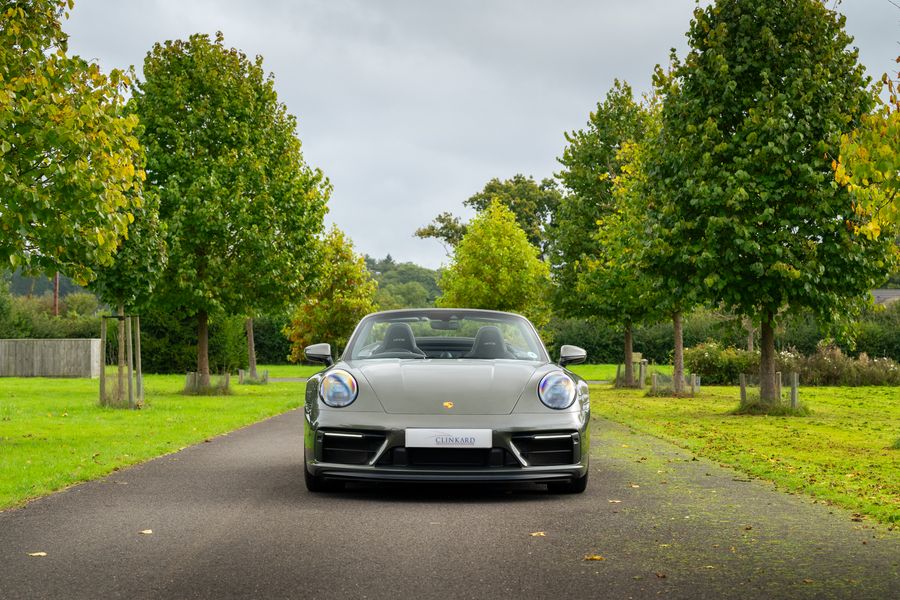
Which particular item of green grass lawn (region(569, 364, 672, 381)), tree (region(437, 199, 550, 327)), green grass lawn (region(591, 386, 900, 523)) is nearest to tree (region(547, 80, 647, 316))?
green grass lawn (region(569, 364, 672, 381))

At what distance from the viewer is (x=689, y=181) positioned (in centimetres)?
1917

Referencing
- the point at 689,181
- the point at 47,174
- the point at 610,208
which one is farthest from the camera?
the point at 610,208

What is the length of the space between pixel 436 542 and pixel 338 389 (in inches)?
83.4

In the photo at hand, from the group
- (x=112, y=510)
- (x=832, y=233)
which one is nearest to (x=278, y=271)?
(x=832, y=233)

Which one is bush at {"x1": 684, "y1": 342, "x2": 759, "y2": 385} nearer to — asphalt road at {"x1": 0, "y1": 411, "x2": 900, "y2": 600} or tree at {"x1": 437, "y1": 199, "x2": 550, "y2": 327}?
tree at {"x1": 437, "y1": 199, "x2": 550, "y2": 327}

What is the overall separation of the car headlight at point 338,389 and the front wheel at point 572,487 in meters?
1.91

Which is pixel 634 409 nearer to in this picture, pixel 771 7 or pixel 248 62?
pixel 771 7

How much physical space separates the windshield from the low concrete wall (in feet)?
117

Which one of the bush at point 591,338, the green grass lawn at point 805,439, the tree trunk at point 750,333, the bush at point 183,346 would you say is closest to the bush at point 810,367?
the tree trunk at point 750,333

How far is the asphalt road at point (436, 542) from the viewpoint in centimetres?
518

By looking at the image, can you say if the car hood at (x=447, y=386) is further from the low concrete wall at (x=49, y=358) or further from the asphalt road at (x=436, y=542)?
the low concrete wall at (x=49, y=358)

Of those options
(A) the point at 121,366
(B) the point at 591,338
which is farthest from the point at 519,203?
(A) the point at 121,366

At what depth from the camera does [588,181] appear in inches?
1332

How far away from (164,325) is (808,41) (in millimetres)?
33615
